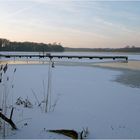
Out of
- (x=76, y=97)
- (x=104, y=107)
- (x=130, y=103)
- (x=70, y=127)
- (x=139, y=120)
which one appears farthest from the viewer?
(x=76, y=97)

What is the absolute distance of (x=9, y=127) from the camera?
5.68 m

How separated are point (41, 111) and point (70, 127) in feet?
4.68

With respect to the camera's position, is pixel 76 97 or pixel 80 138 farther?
pixel 76 97

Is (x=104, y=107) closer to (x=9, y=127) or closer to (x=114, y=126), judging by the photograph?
(x=114, y=126)

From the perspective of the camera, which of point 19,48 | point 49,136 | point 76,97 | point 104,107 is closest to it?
point 49,136

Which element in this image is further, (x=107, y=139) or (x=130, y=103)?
(x=130, y=103)

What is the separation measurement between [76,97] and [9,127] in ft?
15.7

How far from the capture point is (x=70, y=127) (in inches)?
242

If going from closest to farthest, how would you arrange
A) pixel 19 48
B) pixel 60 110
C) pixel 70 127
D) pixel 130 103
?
pixel 70 127 → pixel 60 110 → pixel 130 103 → pixel 19 48

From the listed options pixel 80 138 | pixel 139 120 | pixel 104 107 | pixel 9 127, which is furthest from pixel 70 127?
pixel 104 107

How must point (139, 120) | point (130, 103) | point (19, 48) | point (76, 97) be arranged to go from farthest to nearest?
point (19, 48)
point (76, 97)
point (130, 103)
point (139, 120)

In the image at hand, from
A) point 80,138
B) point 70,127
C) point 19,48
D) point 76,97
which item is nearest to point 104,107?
point 76,97

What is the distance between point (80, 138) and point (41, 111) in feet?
7.10

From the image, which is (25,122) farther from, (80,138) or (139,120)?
(139,120)
